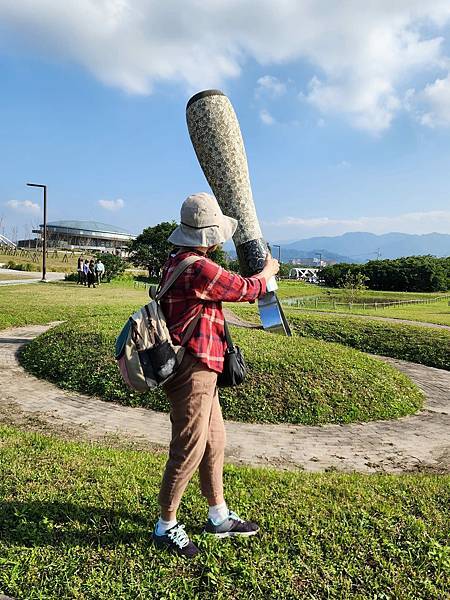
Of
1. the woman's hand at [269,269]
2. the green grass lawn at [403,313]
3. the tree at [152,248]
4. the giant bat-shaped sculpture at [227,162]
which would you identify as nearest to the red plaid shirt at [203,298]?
the woman's hand at [269,269]

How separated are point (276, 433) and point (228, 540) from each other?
2.70 metres

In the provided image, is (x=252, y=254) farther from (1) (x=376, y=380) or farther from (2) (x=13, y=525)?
(1) (x=376, y=380)

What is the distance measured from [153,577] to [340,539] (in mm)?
1096

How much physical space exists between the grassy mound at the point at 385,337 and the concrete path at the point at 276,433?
3407mm

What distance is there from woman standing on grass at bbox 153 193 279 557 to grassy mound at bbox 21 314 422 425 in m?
3.37

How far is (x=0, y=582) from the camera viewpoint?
2486 millimetres

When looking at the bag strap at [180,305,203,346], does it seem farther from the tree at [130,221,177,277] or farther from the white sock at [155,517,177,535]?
the tree at [130,221,177,277]

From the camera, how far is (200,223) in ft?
8.48

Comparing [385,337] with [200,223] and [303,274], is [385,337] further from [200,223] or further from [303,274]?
[303,274]

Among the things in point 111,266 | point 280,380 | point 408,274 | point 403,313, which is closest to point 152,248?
point 111,266

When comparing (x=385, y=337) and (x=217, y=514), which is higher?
(x=217, y=514)

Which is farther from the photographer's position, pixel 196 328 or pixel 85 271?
pixel 85 271

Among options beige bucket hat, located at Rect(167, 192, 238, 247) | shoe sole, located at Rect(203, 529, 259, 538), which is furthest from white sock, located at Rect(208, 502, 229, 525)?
beige bucket hat, located at Rect(167, 192, 238, 247)

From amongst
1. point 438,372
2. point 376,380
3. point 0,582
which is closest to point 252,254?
point 0,582
